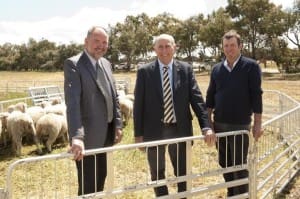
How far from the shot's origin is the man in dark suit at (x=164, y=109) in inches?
199

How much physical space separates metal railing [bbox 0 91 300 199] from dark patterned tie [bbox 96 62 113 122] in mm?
440

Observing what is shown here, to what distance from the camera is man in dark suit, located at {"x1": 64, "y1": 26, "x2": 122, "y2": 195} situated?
14.4 ft

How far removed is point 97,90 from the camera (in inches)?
179

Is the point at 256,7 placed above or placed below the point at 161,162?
above

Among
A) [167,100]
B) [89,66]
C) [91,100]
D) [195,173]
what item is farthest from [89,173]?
[195,173]

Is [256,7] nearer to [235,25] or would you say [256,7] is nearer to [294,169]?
[235,25]

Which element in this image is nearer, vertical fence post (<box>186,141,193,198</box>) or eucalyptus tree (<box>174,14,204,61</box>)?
vertical fence post (<box>186,141,193,198</box>)

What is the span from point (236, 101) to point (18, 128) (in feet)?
20.1

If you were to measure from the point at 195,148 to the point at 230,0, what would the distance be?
40.4 meters

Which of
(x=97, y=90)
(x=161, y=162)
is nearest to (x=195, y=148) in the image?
(x=161, y=162)

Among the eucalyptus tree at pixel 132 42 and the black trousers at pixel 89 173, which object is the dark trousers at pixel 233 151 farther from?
the eucalyptus tree at pixel 132 42

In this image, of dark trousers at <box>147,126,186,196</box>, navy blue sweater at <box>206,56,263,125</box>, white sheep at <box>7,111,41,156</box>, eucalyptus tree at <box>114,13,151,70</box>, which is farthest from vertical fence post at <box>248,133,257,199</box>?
eucalyptus tree at <box>114,13,151,70</box>

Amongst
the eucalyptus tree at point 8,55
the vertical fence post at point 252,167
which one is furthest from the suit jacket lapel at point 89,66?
the eucalyptus tree at point 8,55

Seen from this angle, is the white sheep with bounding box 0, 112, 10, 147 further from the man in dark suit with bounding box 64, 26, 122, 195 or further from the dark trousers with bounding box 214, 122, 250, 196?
the man in dark suit with bounding box 64, 26, 122, 195
